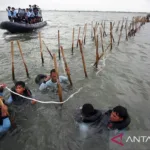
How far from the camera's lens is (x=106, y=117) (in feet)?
18.7

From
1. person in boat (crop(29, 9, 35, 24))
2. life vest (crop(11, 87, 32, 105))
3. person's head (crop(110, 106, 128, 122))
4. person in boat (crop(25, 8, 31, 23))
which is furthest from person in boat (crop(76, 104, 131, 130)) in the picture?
person in boat (crop(29, 9, 35, 24))

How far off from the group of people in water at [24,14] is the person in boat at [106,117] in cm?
2195

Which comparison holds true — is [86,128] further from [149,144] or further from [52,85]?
[52,85]

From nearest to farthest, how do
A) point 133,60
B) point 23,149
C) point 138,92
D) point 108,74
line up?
point 23,149 < point 138,92 < point 108,74 < point 133,60

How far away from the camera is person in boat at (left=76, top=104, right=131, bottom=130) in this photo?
16.6 feet

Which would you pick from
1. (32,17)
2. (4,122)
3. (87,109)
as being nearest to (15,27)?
(32,17)

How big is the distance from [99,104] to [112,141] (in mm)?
2423

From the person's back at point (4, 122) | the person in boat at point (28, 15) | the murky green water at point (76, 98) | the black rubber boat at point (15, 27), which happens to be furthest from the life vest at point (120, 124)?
the person in boat at point (28, 15)

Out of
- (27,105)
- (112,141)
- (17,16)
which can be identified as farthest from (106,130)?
(17,16)

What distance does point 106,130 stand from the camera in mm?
5762

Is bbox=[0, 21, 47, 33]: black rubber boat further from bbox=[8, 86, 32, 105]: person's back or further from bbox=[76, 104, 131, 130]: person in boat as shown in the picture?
bbox=[76, 104, 131, 130]: person in boat

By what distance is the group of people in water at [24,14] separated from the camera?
24.1 meters

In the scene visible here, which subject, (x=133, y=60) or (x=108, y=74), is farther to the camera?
(x=133, y=60)

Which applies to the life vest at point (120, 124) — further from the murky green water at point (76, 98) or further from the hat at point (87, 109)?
the murky green water at point (76, 98)
